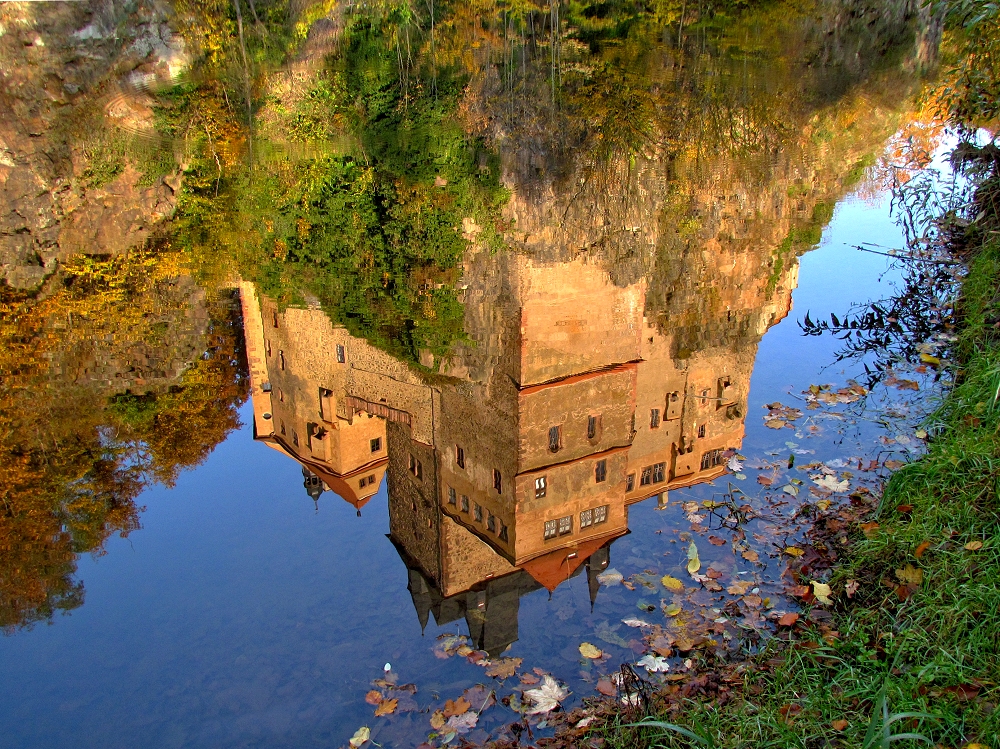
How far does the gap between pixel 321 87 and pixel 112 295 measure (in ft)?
29.5

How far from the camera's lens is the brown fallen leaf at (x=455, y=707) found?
4.71 meters

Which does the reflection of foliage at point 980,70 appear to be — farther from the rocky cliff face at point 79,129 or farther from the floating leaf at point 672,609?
the rocky cliff face at point 79,129

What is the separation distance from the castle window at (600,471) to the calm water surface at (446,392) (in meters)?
0.03

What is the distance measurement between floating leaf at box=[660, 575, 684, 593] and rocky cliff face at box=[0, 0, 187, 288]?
1088 centimetres

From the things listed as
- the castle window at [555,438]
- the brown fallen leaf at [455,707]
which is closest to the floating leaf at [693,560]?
the brown fallen leaf at [455,707]

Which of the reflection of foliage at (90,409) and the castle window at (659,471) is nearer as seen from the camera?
A: the reflection of foliage at (90,409)

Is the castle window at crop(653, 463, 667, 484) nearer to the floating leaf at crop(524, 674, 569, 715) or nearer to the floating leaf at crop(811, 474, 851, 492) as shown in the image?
the floating leaf at crop(811, 474, 851, 492)

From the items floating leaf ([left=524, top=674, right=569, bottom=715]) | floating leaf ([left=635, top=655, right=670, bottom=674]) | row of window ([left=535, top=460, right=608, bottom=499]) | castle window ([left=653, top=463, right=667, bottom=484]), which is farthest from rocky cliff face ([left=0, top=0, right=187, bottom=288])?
floating leaf ([left=635, top=655, right=670, bottom=674])

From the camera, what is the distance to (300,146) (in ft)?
53.0

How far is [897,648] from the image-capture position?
165 inches

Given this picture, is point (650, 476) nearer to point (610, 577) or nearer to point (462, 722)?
point (610, 577)

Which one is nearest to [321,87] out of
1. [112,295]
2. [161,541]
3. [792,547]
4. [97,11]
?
[97,11]

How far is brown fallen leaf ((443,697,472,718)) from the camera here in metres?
4.71

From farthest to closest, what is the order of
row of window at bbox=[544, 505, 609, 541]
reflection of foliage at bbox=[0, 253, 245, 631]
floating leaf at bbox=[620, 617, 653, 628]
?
1. row of window at bbox=[544, 505, 609, 541]
2. reflection of foliage at bbox=[0, 253, 245, 631]
3. floating leaf at bbox=[620, 617, 653, 628]
